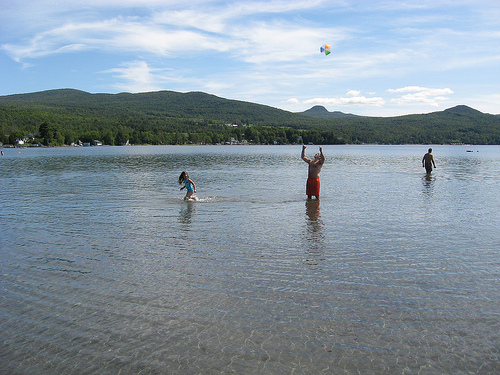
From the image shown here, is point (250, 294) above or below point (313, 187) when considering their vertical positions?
below

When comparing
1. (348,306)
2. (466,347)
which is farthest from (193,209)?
(466,347)

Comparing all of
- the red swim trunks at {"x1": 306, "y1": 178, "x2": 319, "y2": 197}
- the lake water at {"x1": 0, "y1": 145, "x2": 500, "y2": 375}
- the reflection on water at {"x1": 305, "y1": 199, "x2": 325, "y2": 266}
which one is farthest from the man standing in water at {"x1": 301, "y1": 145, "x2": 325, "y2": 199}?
the lake water at {"x1": 0, "y1": 145, "x2": 500, "y2": 375}

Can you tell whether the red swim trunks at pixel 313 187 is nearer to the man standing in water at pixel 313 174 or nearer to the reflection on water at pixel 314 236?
the man standing in water at pixel 313 174

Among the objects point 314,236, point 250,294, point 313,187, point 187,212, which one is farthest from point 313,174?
point 250,294

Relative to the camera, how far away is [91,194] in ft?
78.5

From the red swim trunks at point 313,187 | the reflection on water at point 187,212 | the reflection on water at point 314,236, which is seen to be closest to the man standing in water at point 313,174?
the red swim trunks at point 313,187

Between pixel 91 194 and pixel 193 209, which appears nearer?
pixel 193 209

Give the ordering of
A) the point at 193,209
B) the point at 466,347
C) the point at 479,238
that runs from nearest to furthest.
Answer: the point at 466,347 < the point at 479,238 < the point at 193,209

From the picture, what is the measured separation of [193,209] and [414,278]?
11391 millimetres

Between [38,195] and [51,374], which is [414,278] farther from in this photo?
[38,195]

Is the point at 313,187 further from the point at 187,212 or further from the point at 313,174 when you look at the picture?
the point at 187,212

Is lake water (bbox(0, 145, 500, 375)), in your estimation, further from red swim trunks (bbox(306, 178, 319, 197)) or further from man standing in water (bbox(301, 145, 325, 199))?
red swim trunks (bbox(306, 178, 319, 197))

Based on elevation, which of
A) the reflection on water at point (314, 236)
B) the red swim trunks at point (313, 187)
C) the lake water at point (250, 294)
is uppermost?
the red swim trunks at point (313, 187)

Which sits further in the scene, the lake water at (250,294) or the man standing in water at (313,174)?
the man standing in water at (313,174)
